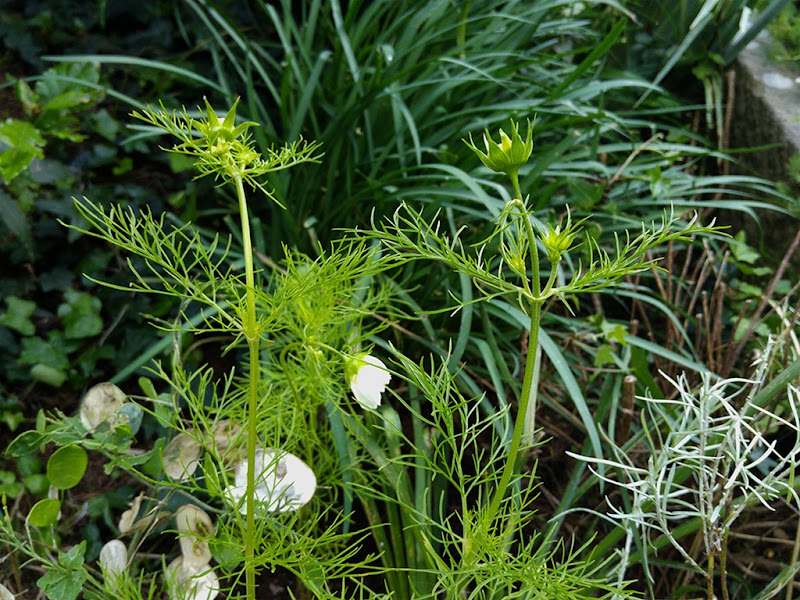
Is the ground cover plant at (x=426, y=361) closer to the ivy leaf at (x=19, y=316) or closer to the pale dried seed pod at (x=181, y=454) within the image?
the pale dried seed pod at (x=181, y=454)

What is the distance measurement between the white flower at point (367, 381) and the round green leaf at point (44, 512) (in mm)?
415

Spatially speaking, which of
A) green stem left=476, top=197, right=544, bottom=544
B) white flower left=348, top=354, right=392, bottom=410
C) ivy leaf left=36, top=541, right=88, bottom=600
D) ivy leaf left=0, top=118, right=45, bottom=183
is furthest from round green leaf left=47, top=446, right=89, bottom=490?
ivy leaf left=0, top=118, right=45, bottom=183

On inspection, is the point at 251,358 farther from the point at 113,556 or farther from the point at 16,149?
the point at 16,149

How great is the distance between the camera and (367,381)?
676mm

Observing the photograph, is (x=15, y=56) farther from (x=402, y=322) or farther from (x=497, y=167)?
(x=497, y=167)

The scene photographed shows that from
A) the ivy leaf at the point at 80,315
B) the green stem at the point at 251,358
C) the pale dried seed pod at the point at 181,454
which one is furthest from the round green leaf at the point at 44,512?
the ivy leaf at the point at 80,315

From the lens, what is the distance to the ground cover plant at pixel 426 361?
2.37ft

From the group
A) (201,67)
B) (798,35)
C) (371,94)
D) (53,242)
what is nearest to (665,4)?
(798,35)

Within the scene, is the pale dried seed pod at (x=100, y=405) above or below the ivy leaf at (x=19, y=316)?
above

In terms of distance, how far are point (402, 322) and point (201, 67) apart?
91 centimetres

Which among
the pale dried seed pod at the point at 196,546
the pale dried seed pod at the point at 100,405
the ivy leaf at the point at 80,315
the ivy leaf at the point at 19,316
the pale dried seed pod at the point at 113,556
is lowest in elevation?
the ivy leaf at the point at 19,316

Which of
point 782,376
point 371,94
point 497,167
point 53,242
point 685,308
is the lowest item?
point 53,242

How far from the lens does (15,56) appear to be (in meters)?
1.80

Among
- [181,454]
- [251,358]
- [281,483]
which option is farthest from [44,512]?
[251,358]
